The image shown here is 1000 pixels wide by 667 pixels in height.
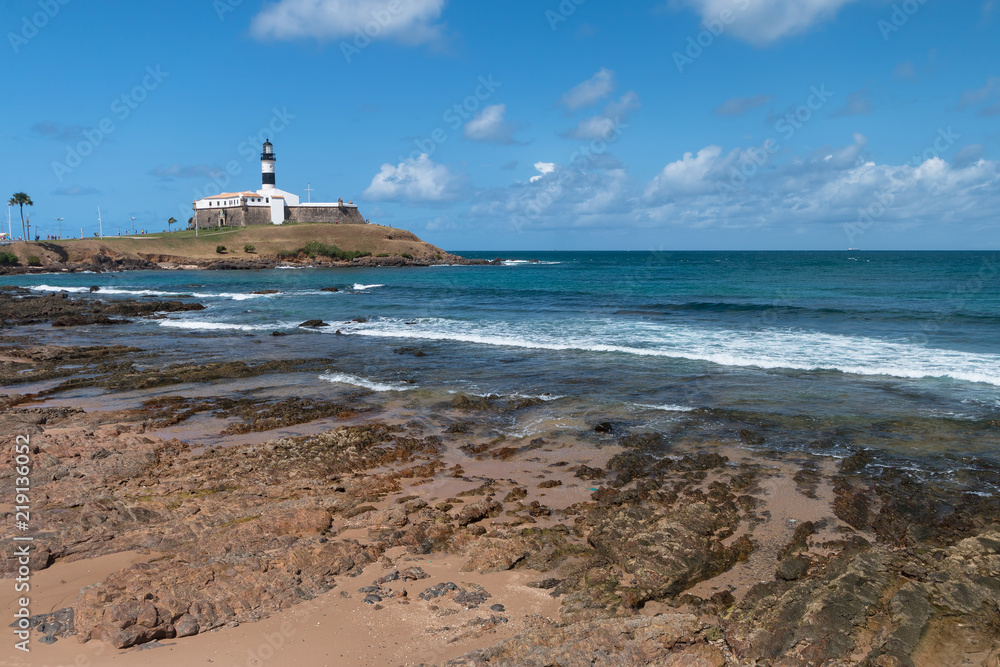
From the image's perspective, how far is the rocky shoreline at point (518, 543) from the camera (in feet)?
14.6

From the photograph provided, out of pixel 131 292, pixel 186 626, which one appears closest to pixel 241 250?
pixel 131 292

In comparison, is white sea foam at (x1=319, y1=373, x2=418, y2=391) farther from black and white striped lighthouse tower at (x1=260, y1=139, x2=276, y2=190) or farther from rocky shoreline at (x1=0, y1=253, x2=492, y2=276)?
black and white striped lighthouse tower at (x1=260, y1=139, x2=276, y2=190)

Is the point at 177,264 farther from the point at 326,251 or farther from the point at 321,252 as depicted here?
the point at 326,251

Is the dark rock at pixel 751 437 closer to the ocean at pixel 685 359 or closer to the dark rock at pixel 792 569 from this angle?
the ocean at pixel 685 359

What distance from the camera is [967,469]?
325 inches

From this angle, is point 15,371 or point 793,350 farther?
point 793,350

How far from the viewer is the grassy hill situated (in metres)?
69.1

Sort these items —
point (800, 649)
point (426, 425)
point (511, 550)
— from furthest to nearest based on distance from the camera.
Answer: point (426, 425) → point (511, 550) → point (800, 649)

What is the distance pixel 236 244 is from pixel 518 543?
82.9 m

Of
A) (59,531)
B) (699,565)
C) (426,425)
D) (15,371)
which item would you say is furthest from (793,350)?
(15,371)

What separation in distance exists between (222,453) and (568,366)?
9408 mm

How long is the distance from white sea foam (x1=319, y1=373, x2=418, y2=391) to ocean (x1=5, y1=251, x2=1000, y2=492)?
0.23ft

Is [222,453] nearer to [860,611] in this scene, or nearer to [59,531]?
[59,531]

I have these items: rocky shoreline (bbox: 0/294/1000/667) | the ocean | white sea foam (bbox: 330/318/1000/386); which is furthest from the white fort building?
rocky shoreline (bbox: 0/294/1000/667)
